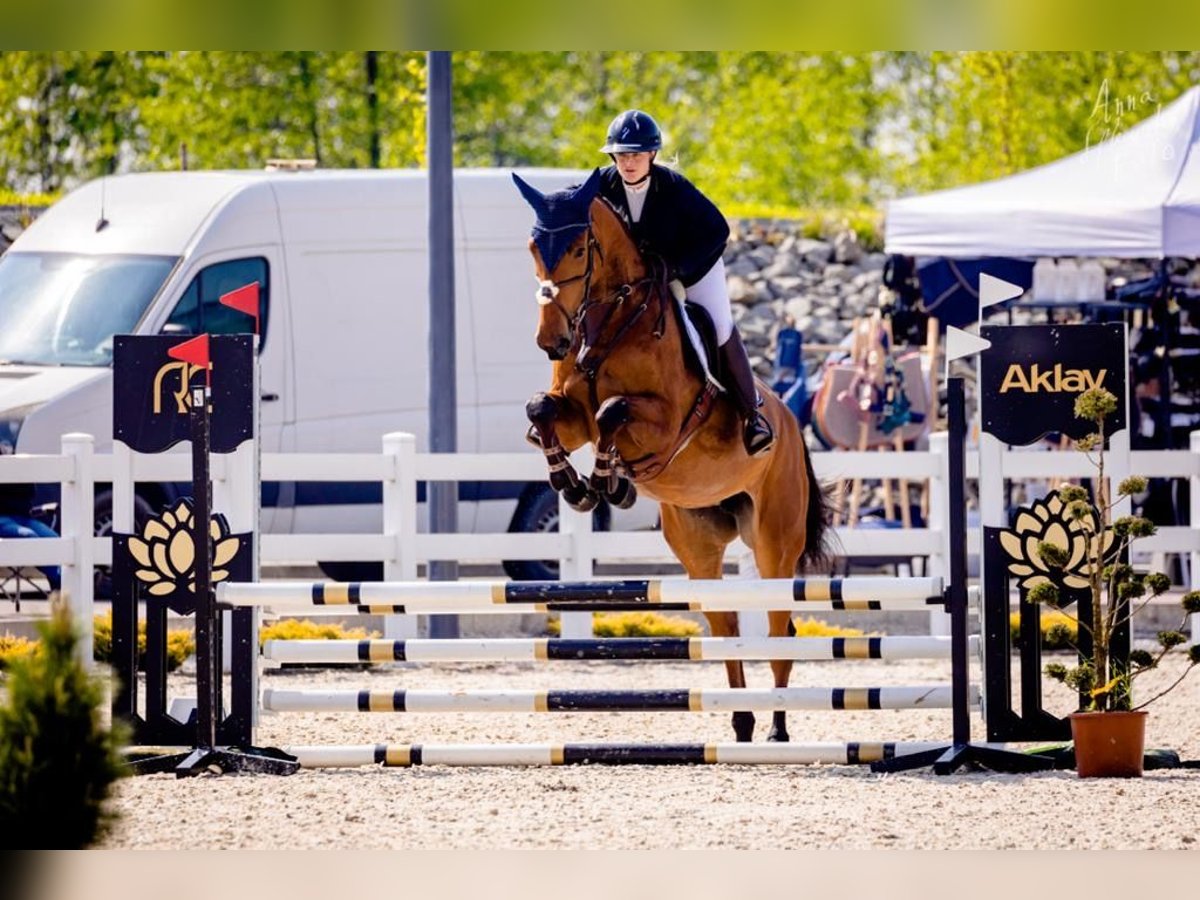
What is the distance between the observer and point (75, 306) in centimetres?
1045

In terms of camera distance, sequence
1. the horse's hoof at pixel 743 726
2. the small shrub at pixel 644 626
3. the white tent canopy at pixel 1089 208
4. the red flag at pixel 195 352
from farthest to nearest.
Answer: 1. the white tent canopy at pixel 1089 208
2. the small shrub at pixel 644 626
3. the horse's hoof at pixel 743 726
4. the red flag at pixel 195 352

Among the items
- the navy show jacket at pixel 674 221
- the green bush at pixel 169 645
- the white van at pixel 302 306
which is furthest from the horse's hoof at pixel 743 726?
the white van at pixel 302 306

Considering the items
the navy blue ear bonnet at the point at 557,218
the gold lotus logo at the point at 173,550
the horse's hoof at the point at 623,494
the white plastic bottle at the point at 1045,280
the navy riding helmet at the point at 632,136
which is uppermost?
the white plastic bottle at the point at 1045,280

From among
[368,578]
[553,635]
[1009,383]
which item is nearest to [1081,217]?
[553,635]

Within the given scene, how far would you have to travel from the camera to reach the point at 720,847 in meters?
4.58

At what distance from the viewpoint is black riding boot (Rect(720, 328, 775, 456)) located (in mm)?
6434

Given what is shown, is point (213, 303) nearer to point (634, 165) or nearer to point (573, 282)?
point (634, 165)

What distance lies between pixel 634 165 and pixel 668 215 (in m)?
0.23

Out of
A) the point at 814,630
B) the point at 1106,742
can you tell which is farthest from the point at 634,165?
the point at 814,630

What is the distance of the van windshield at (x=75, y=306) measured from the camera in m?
10.3

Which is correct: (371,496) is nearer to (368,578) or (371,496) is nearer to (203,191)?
(368,578)

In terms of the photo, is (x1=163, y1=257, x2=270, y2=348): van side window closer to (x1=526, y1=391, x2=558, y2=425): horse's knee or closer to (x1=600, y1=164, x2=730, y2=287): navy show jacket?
(x1=600, y1=164, x2=730, y2=287): navy show jacket

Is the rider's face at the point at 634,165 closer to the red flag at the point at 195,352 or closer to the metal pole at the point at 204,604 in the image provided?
the red flag at the point at 195,352

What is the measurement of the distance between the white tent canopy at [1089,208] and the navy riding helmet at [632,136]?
18.8 feet
